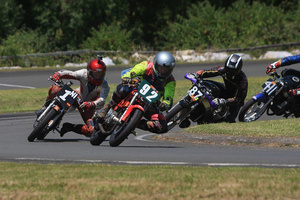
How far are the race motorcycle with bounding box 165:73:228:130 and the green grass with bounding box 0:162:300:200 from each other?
4656mm

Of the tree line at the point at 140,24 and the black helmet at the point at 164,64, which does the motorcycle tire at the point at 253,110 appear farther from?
the tree line at the point at 140,24

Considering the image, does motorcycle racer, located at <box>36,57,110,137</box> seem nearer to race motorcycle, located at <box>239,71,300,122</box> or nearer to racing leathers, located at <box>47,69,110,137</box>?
racing leathers, located at <box>47,69,110,137</box>

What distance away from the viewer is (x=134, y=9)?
53.9 m

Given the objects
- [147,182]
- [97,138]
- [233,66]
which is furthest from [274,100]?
[147,182]

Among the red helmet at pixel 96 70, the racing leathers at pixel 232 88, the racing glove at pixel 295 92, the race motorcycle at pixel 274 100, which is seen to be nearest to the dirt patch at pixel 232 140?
the red helmet at pixel 96 70

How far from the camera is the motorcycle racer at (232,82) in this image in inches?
569

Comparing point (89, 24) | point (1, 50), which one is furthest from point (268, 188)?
point (89, 24)

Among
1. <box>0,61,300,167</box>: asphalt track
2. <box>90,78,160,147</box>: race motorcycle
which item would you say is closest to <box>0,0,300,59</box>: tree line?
<box>0,61,300,167</box>: asphalt track

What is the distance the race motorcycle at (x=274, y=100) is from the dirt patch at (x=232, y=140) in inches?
95.4

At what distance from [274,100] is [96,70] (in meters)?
4.70

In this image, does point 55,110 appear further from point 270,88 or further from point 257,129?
point 270,88

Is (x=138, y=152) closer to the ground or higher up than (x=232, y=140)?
higher up

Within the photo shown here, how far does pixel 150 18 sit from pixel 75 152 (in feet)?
144

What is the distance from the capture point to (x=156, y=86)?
1200 cm
